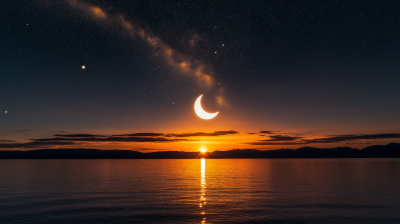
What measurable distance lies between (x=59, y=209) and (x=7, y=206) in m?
7.34

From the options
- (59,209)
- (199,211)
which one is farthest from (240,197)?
(59,209)

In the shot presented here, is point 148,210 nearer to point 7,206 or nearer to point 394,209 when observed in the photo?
point 7,206

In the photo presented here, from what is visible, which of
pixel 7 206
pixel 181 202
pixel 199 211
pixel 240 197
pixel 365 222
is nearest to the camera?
pixel 365 222

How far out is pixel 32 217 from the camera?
94.2 feet

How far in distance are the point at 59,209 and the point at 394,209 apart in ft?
133

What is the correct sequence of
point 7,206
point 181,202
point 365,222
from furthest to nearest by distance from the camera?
point 181,202 → point 7,206 → point 365,222

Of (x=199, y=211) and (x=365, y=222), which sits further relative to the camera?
(x=199, y=211)

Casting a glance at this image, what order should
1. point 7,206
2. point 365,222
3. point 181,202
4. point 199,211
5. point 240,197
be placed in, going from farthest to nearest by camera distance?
point 240,197, point 181,202, point 7,206, point 199,211, point 365,222

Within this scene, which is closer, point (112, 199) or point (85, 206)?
point (85, 206)

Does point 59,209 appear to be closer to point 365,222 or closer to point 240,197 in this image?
point 240,197

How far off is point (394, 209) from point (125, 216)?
31.9m

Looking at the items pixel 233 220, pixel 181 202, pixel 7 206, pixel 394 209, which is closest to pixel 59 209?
pixel 7 206

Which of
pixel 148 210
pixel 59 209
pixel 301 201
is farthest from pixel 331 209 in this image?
pixel 59 209

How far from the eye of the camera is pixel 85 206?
34781mm
